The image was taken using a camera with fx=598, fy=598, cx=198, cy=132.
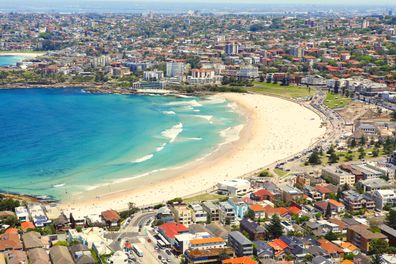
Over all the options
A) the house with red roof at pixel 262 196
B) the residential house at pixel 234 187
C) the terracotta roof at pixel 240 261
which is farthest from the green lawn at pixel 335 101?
the terracotta roof at pixel 240 261

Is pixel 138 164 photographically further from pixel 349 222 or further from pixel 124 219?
pixel 349 222

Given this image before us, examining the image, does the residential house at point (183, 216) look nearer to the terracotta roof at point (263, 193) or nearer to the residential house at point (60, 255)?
the terracotta roof at point (263, 193)

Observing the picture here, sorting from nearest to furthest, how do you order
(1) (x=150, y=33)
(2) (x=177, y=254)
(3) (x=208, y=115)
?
(2) (x=177, y=254) → (3) (x=208, y=115) → (1) (x=150, y=33)

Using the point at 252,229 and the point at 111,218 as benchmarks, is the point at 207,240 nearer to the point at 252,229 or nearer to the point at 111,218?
the point at 252,229

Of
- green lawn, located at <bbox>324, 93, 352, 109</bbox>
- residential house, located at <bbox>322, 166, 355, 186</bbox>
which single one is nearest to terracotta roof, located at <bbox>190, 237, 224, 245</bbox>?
residential house, located at <bbox>322, 166, 355, 186</bbox>

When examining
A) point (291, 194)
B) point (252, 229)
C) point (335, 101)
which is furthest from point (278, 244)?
point (335, 101)

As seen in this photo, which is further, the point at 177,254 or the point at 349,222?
A: the point at 349,222

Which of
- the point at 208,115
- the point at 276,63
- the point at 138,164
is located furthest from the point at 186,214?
the point at 276,63

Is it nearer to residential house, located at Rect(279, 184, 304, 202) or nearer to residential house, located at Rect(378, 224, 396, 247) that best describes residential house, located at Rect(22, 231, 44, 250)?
residential house, located at Rect(279, 184, 304, 202)
